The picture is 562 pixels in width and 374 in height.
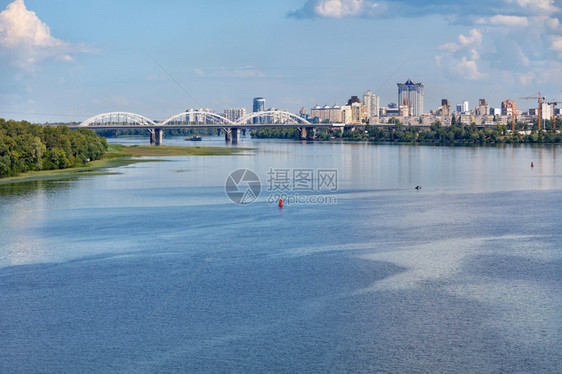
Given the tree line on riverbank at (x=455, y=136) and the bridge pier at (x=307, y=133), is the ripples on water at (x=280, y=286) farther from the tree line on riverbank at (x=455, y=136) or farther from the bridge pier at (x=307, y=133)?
the bridge pier at (x=307, y=133)

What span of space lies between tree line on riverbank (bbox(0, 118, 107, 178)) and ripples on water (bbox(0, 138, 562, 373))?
16717 millimetres

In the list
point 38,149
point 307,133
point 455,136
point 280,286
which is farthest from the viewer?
point 307,133

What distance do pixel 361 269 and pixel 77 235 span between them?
1254 cm

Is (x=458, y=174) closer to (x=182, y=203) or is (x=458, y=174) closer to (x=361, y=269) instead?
(x=182, y=203)

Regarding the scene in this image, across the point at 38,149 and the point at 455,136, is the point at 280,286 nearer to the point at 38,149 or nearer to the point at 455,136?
the point at 38,149

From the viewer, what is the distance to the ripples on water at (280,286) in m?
15.2

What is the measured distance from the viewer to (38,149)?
57094mm

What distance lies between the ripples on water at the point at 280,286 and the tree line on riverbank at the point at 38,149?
54.8 feet

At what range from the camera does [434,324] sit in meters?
16.9

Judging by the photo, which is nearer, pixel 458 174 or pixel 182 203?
pixel 182 203

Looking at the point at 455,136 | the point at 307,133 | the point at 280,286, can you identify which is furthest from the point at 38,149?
the point at 307,133

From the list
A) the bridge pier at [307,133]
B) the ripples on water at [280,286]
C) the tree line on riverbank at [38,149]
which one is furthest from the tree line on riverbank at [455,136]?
the ripples on water at [280,286]

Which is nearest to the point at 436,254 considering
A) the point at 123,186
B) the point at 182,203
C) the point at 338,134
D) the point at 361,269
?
the point at 361,269

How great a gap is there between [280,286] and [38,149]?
42.6 metres
